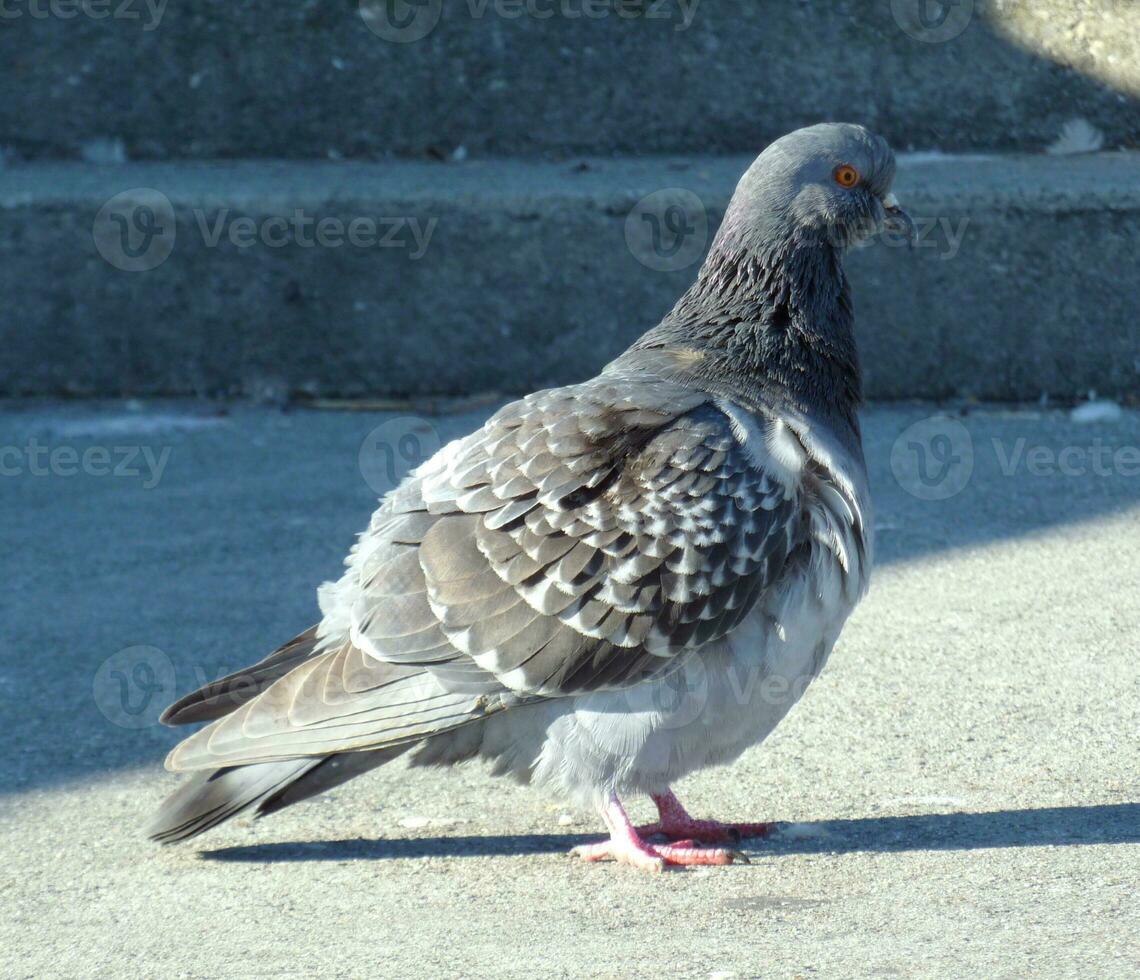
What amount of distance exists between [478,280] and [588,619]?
4.04 m

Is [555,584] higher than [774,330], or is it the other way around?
[774,330]

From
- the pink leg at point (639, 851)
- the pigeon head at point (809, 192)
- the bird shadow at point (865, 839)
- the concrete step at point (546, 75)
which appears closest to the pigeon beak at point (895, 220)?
the pigeon head at point (809, 192)

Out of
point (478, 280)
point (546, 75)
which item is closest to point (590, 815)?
point (478, 280)

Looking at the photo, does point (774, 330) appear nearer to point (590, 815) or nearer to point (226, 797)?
point (590, 815)

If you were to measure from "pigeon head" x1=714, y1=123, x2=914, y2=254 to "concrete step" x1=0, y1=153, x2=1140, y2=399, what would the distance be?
3.03m

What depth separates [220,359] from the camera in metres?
7.09

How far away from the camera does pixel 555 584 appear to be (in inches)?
125

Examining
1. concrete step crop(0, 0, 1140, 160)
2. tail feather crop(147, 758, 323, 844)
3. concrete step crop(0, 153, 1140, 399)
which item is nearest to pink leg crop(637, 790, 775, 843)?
tail feather crop(147, 758, 323, 844)

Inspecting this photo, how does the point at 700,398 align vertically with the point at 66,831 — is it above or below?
above

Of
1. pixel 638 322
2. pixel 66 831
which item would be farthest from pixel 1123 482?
pixel 66 831

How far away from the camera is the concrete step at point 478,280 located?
6.77m

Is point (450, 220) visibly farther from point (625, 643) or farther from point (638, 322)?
point (625, 643)

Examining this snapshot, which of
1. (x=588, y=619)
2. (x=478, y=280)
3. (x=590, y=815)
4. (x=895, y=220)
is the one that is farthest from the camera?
(x=478, y=280)

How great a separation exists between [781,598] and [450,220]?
4.04 meters
